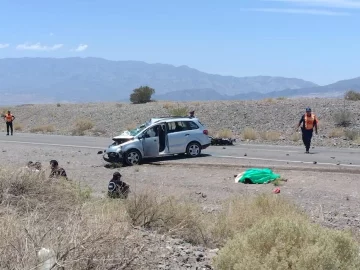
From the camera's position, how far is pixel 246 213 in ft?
33.7

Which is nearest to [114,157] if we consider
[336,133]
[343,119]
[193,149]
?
[193,149]

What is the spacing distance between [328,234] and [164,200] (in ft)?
11.7

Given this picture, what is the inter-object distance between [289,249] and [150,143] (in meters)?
18.0

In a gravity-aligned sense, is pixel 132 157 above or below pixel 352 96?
below

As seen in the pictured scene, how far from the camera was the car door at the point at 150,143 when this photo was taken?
24250mm

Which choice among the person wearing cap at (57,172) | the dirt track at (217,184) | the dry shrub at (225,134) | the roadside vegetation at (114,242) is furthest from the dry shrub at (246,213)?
the dry shrub at (225,134)

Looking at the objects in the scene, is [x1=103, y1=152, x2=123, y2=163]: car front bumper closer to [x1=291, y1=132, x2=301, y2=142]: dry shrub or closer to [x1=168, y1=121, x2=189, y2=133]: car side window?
[x1=168, y1=121, x2=189, y2=133]: car side window

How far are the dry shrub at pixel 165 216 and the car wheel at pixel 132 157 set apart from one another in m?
13.6

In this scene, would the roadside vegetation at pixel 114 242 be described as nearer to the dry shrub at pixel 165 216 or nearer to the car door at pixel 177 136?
the dry shrub at pixel 165 216

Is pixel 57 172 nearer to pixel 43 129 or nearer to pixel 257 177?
pixel 257 177

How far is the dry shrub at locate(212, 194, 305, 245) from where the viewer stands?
383 inches

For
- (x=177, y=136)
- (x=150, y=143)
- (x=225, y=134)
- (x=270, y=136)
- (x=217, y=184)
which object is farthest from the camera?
(x=225, y=134)

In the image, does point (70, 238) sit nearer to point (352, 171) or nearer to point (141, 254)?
point (141, 254)

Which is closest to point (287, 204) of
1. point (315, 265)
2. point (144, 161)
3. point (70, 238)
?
point (315, 265)
